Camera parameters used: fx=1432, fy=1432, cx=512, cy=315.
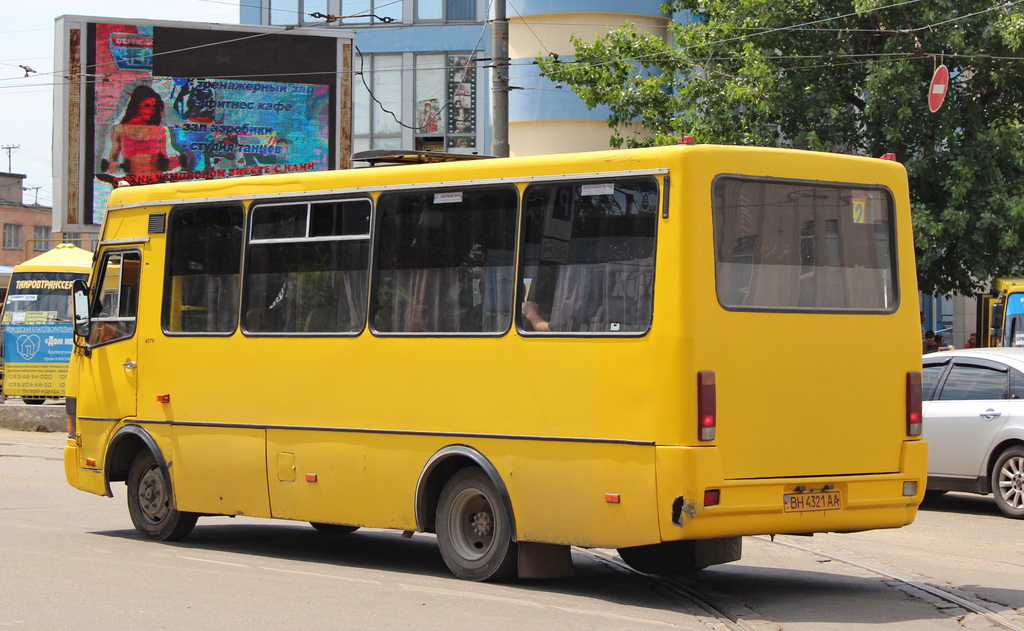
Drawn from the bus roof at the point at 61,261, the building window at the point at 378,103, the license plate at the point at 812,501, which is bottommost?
the license plate at the point at 812,501

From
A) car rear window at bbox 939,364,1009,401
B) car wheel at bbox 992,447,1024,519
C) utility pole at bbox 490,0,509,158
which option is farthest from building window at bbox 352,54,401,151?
car wheel at bbox 992,447,1024,519

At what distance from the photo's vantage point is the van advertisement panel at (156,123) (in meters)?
29.4

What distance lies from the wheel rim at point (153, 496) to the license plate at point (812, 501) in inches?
214

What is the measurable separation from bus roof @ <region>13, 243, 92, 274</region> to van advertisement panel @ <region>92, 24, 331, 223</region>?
304cm

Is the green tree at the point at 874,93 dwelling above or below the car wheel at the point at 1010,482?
above

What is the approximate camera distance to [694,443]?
840 centimetres

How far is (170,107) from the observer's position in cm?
2950

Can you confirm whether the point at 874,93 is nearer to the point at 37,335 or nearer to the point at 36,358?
the point at 37,335

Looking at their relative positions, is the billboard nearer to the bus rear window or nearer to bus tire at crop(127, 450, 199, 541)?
bus tire at crop(127, 450, 199, 541)

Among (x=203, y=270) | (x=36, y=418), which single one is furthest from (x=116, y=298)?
(x=36, y=418)

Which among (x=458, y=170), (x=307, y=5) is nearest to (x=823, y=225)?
(x=458, y=170)

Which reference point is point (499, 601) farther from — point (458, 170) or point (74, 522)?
point (74, 522)

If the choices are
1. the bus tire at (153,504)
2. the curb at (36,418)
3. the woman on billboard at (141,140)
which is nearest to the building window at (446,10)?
the woman on billboard at (141,140)

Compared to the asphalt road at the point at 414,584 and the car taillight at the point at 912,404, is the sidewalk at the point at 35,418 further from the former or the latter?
the car taillight at the point at 912,404
